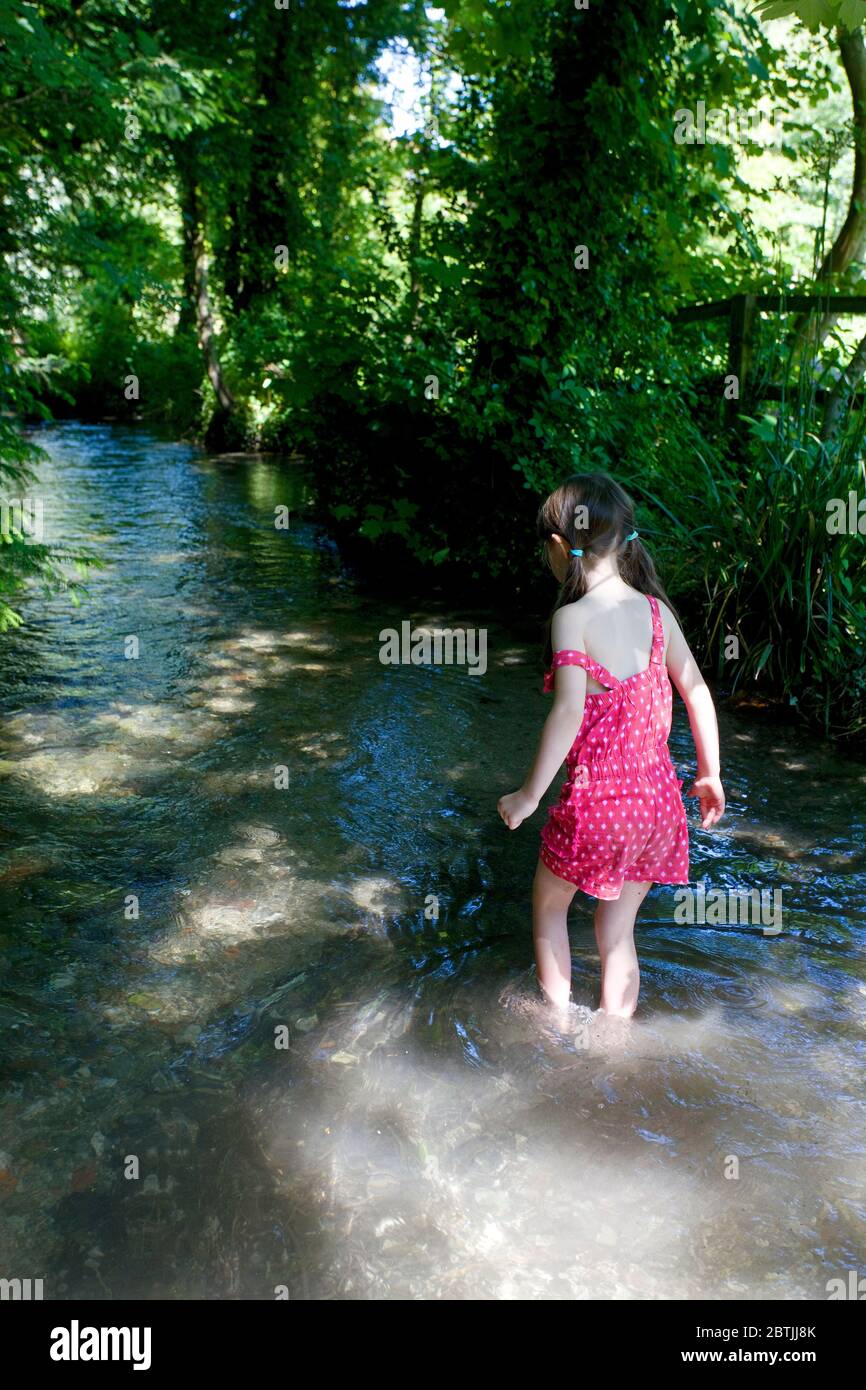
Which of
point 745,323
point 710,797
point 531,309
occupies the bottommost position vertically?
point 710,797

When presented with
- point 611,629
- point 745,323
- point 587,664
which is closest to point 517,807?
point 587,664

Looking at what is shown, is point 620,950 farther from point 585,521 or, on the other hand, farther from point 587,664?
point 585,521

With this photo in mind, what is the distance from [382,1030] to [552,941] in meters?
0.59

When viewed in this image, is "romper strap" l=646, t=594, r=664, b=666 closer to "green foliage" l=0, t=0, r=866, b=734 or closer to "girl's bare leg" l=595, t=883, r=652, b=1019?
"girl's bare leg" l=595, t=883, r=652, b=1019

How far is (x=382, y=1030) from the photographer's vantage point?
3100 millimetres

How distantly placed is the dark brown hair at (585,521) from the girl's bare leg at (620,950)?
77 centimetres

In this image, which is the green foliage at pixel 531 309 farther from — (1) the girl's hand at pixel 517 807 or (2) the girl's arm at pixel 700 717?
(1) the girl's hand at pixel 517 807

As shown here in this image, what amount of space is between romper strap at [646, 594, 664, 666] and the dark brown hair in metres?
0.22

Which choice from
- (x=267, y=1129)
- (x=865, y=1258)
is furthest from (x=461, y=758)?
(x=865, y=1258)

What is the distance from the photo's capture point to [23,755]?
4.90 metres

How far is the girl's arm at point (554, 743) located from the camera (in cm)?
289

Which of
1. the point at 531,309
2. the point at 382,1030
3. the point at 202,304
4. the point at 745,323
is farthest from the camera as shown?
the point at 202,304

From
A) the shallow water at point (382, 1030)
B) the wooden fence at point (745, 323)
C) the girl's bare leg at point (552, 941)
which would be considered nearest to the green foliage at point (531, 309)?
the wooden fence at point (745, 323)
